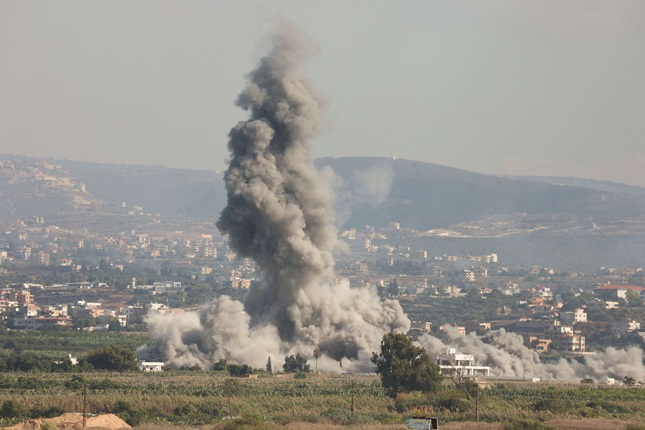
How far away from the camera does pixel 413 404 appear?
73.2 meters

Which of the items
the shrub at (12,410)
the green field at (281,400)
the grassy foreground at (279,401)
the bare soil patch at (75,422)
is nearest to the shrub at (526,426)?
the green field at (281,400)

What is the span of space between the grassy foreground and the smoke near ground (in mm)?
15165

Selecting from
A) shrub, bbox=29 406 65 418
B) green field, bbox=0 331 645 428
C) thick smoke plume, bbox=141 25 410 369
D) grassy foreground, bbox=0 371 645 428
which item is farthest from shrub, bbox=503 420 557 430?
thick smoke plume, bbox=141 25 410 369

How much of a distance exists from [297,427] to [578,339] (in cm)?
9700

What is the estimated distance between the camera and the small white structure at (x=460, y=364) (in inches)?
3812

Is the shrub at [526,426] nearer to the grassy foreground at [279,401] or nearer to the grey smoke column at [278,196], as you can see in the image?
the grassy foreground at [279,401]

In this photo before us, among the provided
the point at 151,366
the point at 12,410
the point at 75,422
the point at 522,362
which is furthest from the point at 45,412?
the point at 522,362

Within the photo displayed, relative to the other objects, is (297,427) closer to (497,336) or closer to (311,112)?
(311,112)

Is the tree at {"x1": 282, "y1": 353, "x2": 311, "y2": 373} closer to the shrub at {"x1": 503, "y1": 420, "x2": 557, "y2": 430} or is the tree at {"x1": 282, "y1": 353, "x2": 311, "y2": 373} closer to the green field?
the green field

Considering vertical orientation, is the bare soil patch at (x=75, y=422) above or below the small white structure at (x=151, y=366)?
below

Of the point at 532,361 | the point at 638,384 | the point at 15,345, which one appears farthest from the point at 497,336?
the point at 15,345

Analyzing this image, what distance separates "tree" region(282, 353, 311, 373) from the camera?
303ft

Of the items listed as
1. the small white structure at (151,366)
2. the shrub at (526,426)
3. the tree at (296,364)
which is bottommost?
the shrub at (526,426)

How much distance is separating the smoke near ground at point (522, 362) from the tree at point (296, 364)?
1307 centimetres
